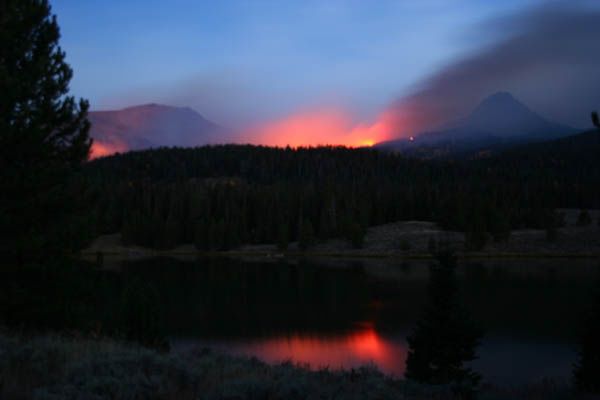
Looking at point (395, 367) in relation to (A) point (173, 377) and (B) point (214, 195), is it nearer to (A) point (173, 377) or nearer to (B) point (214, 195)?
(A) point (173, 377)

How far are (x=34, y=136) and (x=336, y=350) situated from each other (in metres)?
22.0

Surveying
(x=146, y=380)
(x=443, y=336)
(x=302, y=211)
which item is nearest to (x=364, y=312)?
(x=443, y=336)

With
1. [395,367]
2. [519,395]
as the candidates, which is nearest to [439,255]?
[519,395]

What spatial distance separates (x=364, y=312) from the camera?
141 feet

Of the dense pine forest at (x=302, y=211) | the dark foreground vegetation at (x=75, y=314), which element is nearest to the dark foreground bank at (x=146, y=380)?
the dark foreground vegetation at (x=75, y=314)

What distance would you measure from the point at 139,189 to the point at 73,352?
14017cm

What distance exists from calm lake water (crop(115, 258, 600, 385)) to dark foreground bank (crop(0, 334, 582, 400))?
8209mm

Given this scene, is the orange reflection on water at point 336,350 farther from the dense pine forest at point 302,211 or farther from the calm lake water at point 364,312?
the dense pine forest at point 302,211

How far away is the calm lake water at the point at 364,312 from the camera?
2931 centimetres

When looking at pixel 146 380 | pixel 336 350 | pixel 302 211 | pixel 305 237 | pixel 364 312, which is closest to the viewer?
pixel 146 380

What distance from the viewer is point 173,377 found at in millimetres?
8570

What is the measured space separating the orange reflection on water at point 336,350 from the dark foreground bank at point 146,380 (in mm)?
17114

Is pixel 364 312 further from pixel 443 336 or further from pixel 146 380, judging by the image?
pixel 146 380

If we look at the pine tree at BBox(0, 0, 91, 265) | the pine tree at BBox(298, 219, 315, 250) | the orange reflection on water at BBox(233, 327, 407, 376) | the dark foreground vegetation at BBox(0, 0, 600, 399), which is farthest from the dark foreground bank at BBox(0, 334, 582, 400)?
the pine tree at BBox(298, 219, 315, 250)
